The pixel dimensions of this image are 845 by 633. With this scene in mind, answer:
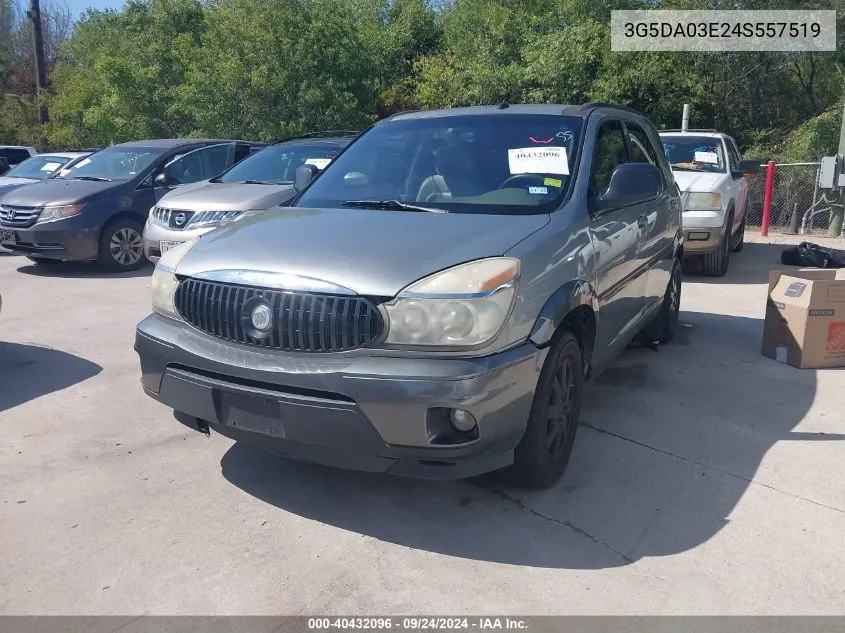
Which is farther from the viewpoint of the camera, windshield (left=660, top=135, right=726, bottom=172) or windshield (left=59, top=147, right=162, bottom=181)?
windshield (left=59, top=147, right=162, bottom=181)

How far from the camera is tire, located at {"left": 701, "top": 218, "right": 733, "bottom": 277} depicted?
30.2 ft

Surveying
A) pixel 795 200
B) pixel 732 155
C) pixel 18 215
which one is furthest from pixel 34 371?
pixel 795 200

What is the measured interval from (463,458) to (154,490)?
1627 mm

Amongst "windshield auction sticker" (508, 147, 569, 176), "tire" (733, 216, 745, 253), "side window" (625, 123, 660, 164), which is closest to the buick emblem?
"windshield auction sticker" (508, 147, 569, 176)

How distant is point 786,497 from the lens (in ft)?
11.8

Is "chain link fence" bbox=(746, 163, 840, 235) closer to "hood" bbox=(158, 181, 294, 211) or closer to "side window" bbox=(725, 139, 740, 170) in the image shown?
"side window" bbox=(725, 139, 740, 170)

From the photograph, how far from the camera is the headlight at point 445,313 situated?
2906mm

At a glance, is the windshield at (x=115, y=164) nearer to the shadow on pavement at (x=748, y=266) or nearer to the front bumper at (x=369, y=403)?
the shadow on pavement at (x=748, y=266)

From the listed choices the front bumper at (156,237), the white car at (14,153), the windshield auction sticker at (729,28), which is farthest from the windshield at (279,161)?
the white car at (14,153)

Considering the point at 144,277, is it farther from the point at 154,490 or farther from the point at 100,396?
the point at 154,490

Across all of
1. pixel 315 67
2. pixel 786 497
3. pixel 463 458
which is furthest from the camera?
pixel 315 67

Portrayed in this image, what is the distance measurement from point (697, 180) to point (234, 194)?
5.48 meters

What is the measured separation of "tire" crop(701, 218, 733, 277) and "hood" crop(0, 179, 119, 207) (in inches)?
294

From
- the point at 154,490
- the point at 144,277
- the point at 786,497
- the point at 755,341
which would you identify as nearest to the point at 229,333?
the point at 154,490
